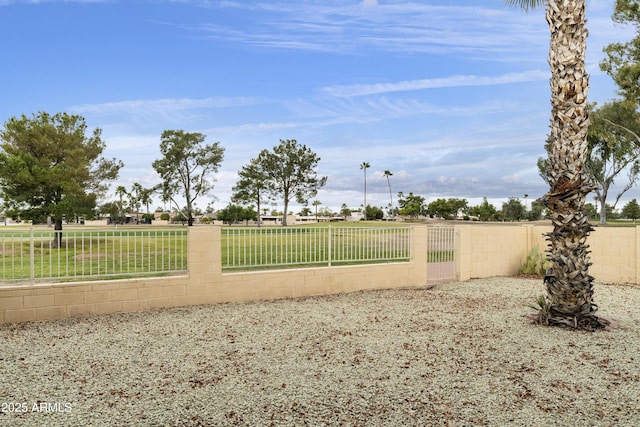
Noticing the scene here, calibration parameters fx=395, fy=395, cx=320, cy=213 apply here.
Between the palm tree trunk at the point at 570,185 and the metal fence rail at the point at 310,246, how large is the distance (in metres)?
4.14

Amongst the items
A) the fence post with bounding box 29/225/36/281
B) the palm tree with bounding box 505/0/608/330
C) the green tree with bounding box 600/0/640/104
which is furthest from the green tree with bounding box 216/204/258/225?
the palm tree with bounding box 505/0/608/330

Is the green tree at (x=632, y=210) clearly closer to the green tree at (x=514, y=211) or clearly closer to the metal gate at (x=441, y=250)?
the green tree at (x=514, y=211)

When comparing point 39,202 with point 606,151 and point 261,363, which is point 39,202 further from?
point 606,151

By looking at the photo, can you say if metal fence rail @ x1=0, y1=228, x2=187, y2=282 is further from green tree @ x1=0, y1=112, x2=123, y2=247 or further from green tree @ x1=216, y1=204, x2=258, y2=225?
green tree @ x1=216, y1=204, x2=258, y2=225

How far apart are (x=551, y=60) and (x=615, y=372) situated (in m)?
5.12

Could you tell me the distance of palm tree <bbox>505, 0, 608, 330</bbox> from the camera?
6.56 meters

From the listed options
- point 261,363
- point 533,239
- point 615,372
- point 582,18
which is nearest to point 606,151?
point 533,239

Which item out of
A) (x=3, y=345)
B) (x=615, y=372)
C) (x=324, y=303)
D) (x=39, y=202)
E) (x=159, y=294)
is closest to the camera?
(x=615, y=372)

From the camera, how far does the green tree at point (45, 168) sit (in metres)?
20.5

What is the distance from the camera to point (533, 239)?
521 inches

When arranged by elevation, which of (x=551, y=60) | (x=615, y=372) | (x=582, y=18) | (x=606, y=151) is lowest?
(x=615, y=372)

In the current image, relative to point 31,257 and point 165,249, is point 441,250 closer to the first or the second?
point 165,249

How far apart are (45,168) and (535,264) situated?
23.7m

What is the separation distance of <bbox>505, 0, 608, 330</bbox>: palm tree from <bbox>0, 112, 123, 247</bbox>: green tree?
2250cm
